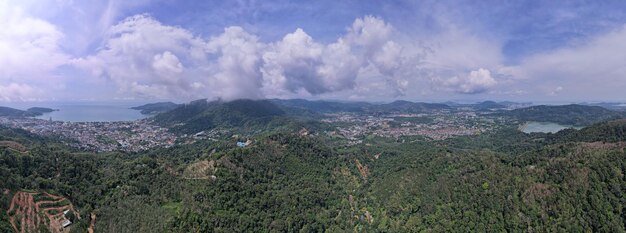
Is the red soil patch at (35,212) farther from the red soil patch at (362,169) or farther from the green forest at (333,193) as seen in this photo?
the red soil patch at (362,169)

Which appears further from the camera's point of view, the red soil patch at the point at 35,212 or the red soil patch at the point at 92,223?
the red soil patch at the point at 92,223

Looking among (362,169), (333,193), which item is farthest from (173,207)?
(362,169)

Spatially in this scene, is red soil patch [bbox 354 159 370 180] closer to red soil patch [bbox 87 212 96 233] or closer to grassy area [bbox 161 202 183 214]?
grassy area [bbox 161 202 183 214]

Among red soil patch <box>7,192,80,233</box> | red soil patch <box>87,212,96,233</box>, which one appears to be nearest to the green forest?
red soil patch <box>87,212,96,233</box>

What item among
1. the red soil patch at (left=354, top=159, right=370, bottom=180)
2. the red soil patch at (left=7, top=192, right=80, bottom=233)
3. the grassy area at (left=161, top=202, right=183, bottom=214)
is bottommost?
the red soil patch at (left=354, top=159, right=370, bottom=180)

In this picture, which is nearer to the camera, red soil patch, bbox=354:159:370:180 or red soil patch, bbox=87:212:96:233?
red soil patch, bbox=87:212:96:233

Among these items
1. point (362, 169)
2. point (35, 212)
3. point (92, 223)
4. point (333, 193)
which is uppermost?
point (35, 212)

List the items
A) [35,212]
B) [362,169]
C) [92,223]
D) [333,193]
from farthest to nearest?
[362,169] < [333,193] < [92,223] < [35,212]

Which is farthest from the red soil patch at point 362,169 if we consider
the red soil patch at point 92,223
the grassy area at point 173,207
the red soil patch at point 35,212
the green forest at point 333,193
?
the red soil patch at point 35,212

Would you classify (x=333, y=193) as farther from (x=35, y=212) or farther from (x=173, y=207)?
(x=35, y=212)

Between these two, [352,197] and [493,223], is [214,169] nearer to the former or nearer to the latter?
[352,197]
